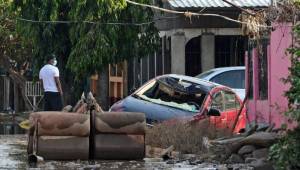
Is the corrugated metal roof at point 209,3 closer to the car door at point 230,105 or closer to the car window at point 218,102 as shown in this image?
the car door at point 230,105

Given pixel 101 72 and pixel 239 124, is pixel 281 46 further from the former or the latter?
pixel 101 72

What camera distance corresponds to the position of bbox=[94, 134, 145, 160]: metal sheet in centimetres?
1441

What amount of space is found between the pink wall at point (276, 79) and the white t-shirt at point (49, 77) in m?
4.78

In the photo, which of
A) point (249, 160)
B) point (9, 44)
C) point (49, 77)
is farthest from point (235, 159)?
point (9, 44)

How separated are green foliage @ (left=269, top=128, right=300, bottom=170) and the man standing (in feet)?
29.6

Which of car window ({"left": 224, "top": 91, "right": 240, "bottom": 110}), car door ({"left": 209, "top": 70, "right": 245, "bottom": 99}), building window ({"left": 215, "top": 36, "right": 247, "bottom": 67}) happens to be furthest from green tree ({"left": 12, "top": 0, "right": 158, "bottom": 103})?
car window ({"left": 224, "top": 91, "right": 240, "bottom": 110})

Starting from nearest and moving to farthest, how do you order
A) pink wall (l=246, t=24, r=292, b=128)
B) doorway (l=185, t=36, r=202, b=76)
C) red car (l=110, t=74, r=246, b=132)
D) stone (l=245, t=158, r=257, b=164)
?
stone (l=245, t=158, r=257, b=164) → pink wall (l=246, t=24, r=292, b=128) → red car (l=110, t=74, r=246, b=132) → doorway (l=185, t=36, r=202, b=76)

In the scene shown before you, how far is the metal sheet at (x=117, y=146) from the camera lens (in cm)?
1441

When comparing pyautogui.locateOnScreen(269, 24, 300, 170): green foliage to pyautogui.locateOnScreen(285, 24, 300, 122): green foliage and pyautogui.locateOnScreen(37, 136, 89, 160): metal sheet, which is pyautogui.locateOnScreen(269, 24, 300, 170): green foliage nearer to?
pyautogui.locateOnScreen(285, 24, 300, 122): green foliage

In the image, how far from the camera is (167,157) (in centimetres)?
1500

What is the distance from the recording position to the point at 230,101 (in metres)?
19.5

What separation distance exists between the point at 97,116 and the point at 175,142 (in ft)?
7.29

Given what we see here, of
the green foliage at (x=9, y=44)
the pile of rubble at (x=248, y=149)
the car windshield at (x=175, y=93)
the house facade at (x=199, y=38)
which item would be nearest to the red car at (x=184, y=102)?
the car windshield at (x=175, y=93)

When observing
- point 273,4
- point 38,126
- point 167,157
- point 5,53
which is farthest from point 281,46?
point 5,53
